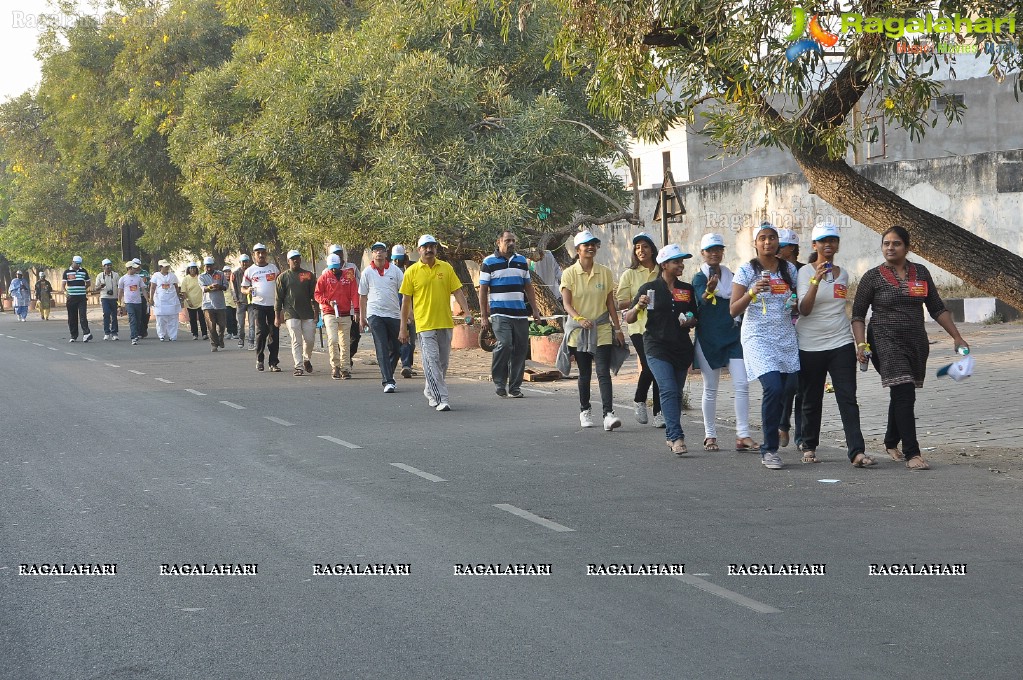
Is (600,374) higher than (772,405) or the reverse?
higher

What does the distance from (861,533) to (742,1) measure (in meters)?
4.98

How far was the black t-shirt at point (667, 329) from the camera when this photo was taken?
10.2m

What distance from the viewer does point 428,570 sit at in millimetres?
6367

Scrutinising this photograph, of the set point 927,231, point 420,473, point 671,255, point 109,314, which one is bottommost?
point 420,473

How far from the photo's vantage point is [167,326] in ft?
94.4

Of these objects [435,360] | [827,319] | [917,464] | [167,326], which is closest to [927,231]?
[827,319]

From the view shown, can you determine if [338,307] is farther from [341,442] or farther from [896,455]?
[896,455]

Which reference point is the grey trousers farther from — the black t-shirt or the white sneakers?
the black t-shirt

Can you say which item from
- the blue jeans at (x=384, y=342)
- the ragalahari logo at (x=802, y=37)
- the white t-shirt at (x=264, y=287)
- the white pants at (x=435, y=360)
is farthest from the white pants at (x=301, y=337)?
the ragalahari logo at (x=802, y=37)

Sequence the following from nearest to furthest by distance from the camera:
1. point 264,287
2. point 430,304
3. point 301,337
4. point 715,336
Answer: point 715,336 < point 430,304 < point 301,337 < point 264,287

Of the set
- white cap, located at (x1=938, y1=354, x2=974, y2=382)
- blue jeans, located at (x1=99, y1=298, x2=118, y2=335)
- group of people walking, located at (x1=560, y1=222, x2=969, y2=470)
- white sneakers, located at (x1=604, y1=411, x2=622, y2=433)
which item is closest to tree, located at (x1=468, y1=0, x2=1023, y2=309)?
group of people walking, located at (x1=560, y1=222, x2=969, y2=470)

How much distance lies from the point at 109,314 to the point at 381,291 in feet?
49.2

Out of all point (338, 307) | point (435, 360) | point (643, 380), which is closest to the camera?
point (643, 380)

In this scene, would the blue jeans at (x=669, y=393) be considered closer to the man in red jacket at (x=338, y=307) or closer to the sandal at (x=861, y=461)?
the sandal at (x=861, y=461)
